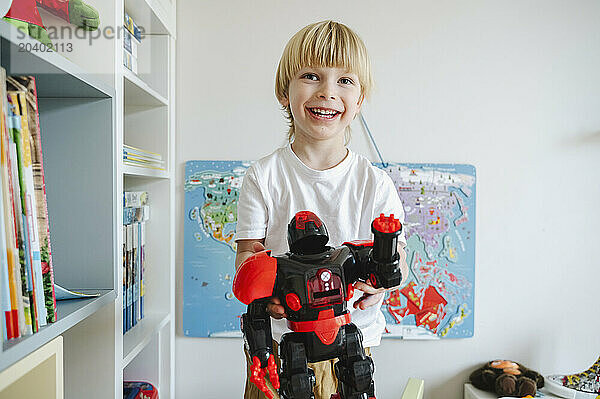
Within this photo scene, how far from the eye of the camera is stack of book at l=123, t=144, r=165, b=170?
1403 mm

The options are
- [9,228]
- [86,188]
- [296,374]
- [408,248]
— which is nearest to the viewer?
[9,228]

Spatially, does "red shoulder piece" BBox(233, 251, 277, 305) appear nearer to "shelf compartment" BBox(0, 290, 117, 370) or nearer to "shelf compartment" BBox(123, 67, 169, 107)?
"shelf compartment" BBox(0, 290, 117, 370)

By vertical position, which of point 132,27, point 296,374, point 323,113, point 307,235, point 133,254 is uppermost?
point 132,27

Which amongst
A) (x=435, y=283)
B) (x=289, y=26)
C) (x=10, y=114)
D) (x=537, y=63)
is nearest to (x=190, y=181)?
(x=289, y=26)

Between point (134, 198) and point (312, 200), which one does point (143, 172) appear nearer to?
point (134, 198)

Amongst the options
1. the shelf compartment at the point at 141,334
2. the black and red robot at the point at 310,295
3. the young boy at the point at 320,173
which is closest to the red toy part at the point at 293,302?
the black and red robot at the point at 310,295

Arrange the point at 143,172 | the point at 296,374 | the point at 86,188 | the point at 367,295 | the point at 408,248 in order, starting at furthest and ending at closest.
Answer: the point at 408,248, the point at 143,172, the point at 86,188, the point at 367,295, the point at 296,374

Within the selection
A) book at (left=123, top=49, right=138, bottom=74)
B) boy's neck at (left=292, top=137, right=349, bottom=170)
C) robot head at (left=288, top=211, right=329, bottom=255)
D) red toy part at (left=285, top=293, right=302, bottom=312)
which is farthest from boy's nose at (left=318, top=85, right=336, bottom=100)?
book at (left=123, top=49, right=138, bottom=74)

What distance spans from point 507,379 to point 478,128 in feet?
2.61

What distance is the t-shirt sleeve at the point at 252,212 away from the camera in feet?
3.48

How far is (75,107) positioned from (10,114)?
0.31 meters

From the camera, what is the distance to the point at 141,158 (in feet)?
4.95

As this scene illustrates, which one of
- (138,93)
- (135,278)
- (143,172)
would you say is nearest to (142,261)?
(135,278)

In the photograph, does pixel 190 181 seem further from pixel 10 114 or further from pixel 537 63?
pixel 537 63
